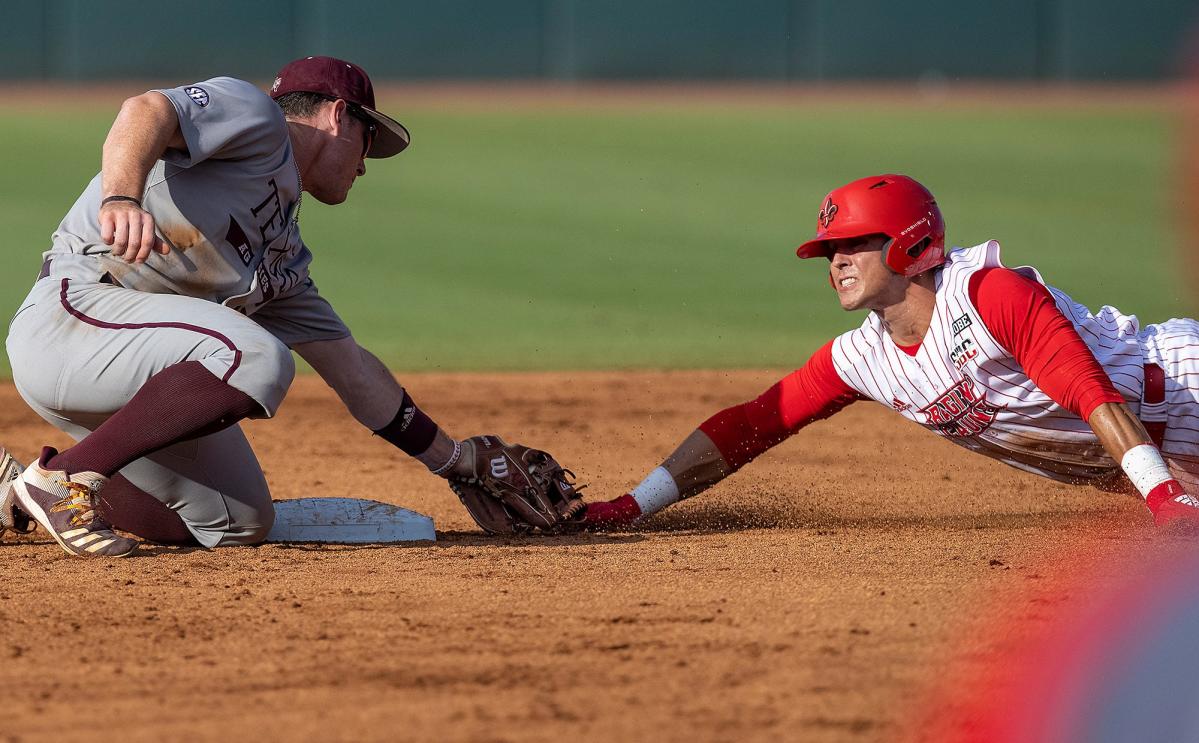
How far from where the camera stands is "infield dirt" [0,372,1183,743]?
→ 2.45 metres

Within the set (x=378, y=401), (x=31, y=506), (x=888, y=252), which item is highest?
(x=888, y=252)

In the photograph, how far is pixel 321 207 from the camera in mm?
13039

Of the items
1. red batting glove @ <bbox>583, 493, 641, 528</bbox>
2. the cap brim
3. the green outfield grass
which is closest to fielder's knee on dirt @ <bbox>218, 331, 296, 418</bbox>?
the cap brim

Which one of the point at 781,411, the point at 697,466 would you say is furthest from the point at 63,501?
the point at 781,411

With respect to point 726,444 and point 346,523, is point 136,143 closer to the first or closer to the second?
point 346,523

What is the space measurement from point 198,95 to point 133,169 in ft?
1.02

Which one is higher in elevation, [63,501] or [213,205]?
[213,205]

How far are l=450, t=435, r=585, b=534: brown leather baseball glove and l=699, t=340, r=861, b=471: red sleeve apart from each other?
474mm

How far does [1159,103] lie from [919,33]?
3.25 m

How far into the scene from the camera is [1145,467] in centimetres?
338

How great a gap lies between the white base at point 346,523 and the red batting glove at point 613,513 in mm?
467

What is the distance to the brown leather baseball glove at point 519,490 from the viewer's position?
429 centimetres

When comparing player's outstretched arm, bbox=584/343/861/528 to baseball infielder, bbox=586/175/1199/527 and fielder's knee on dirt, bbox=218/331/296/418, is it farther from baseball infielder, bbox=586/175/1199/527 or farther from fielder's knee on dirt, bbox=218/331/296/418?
fielder's knee on dirt, bbox=218/331/296/418

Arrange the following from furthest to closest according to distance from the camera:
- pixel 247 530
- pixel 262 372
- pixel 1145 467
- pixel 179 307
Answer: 1. pixel 247 530
2. pixel 179 307
3. pixel 262 372
4. pixel 1145 467
